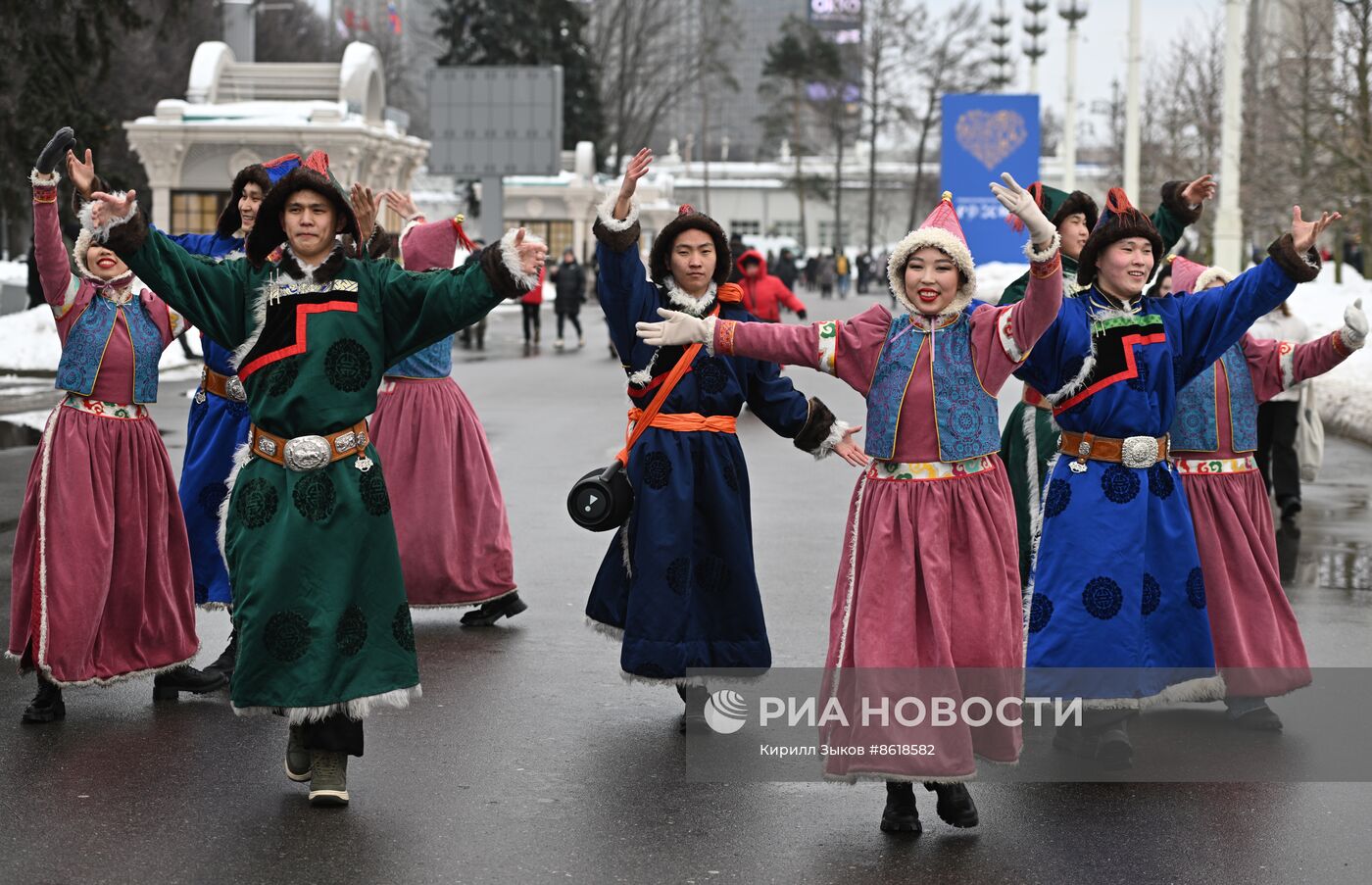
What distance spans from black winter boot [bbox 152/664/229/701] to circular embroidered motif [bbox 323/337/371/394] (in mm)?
1882

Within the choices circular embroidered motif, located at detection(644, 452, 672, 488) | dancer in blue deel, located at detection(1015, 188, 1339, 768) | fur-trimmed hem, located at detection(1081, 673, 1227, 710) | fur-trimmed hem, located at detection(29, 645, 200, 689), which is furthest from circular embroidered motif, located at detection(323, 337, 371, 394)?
fur-trimmed hem, located at detection(1081, 673, 1227, 710)

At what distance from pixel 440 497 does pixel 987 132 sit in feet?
87.6

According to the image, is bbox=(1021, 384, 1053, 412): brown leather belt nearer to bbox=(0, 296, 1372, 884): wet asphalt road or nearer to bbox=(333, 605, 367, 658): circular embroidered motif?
bbox=(0, 296, 1372, 884): wet asphalt road

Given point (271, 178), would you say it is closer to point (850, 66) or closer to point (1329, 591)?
point (1329, 591)

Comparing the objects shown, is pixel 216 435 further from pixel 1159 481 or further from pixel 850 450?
pixel 1159 481

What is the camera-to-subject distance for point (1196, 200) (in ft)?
25.0

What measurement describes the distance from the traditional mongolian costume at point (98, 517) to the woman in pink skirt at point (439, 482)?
1.63m

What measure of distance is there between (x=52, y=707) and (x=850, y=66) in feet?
263

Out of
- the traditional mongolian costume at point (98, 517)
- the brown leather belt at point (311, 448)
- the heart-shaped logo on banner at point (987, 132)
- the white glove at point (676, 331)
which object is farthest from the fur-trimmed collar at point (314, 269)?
the heart-shaped logo on banner at point (987, 132)

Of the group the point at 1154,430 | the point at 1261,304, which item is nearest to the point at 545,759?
A: the point at 1154,430

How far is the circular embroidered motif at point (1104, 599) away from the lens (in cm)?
646

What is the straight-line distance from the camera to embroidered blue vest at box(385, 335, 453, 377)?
8.81 metres

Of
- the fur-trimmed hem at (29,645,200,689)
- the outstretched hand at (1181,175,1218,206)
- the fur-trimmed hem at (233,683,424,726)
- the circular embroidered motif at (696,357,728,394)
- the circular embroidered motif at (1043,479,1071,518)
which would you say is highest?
the outstretched hand at (1181,175,1218,206)

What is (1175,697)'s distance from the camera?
6695 mm
